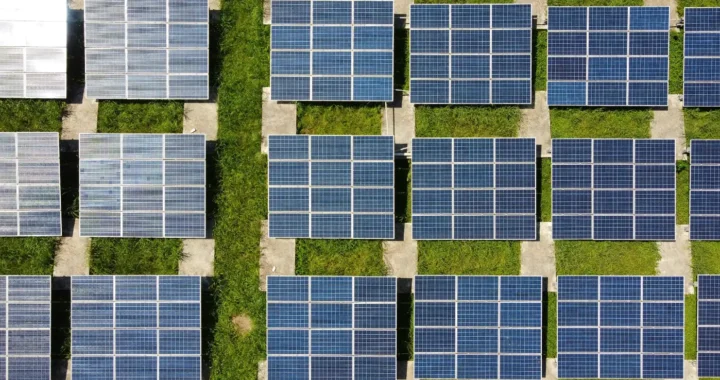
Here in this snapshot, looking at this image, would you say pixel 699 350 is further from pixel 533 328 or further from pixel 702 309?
pixel 533 328

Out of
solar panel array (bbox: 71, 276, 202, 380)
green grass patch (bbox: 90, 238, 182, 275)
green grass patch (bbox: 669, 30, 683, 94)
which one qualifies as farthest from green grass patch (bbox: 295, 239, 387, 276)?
green grass patch (bbox: 669, 30, 683, 94)

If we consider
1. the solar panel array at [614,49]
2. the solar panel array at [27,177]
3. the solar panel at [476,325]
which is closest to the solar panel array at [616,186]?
the solar panel array at [614,49]

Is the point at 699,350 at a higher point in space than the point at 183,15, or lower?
lower

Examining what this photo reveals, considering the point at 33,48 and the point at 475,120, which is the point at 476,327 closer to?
the point at 475,120

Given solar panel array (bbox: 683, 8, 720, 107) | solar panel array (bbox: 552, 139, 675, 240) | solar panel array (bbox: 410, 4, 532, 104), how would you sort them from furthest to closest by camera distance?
solar panel array (bbox: 683, 8, 720, 107), solar panel array (bbox: 410, 4, 532, 104), solar panel array (bbox: 552, 139, 675, 240)

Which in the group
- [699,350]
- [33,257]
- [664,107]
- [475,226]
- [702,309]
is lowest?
[699,350]

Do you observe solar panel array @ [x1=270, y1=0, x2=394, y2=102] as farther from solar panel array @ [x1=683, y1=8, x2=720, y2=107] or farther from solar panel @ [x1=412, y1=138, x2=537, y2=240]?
solar panel array @ [x1=683, y1=8, x2=720, y2=107]

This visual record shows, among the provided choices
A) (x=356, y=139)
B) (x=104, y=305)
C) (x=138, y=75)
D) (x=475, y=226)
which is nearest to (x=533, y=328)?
(x=475, y=226)

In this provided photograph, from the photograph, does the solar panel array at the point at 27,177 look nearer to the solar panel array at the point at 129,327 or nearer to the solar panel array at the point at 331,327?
the solar panel array at the point at 129,327
